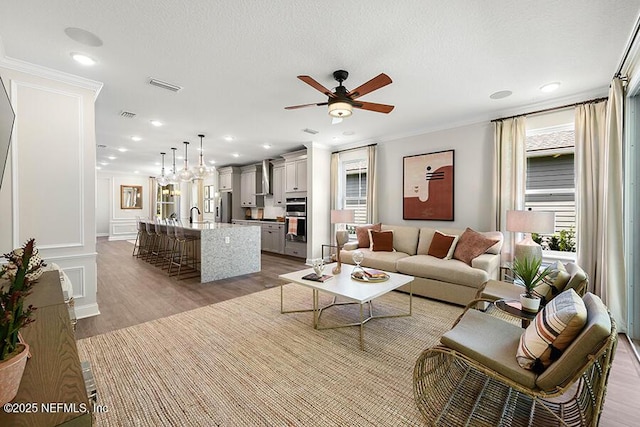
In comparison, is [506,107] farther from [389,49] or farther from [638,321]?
[638,321]

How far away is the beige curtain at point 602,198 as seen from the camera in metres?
2.81

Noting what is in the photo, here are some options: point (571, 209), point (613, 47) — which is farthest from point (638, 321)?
point (613, 47)

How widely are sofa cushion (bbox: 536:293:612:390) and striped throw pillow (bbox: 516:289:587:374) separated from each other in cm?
4

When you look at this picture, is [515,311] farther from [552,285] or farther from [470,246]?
[470,246]

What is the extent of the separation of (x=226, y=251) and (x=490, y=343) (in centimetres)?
422

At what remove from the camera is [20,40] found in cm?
236

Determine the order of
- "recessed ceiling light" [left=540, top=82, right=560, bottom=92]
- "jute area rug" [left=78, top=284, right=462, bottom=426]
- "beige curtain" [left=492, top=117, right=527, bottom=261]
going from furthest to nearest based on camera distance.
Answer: "beige curtain" [left=492, top=117, right=527, bottom=261] → "recessed ceiling light" [left=540, top=82, right=560, bottom=92] → "jute area rug" [left=78, top=284, right=462, bottom=426]

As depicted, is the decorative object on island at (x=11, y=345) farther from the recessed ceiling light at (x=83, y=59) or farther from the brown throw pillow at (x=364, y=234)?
the brown throw pillow at (x=364, y=234)

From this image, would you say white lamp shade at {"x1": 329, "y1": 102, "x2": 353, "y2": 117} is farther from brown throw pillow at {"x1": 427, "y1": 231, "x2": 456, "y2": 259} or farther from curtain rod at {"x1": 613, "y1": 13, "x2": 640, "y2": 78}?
brown throw pillow at {"x1": 427, "y1": 231, "x2": 456, "y2": 259}

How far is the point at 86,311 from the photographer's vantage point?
3186mm

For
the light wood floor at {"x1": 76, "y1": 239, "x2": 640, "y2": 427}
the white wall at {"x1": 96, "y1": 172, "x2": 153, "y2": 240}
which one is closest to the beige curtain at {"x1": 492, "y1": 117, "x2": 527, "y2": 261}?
the light wood floor at {"x1": 76, "y1": 239, "x2": 640, "y2": 427}

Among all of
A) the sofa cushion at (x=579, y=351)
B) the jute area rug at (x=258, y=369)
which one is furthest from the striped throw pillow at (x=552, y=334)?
the jute area rug at (x=258, y=369)

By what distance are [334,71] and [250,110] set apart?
1.71 metres

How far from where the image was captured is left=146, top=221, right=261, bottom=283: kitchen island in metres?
4.62
